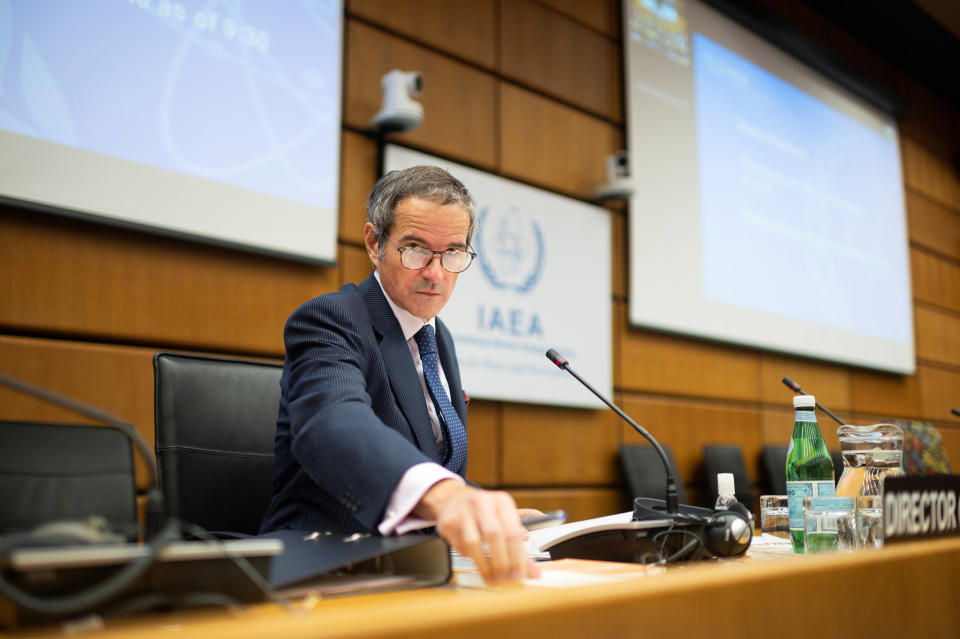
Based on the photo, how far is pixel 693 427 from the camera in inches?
165

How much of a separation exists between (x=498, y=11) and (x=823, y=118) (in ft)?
9.39

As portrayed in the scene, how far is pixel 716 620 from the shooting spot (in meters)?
0.70

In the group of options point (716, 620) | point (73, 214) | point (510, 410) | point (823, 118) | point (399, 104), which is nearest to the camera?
point (716, 620)

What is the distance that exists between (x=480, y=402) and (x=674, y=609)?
8.56ft

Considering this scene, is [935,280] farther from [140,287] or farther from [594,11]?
[140,287]

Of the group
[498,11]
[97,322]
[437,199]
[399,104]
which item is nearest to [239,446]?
[437,199]

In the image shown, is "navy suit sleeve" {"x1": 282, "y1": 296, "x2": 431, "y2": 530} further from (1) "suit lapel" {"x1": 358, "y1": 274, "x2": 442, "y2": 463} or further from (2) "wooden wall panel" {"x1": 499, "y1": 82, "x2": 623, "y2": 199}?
(2) "wooden wall panel" {"x1": 499, "y1": 82, "x2": 623, "y2": 199}

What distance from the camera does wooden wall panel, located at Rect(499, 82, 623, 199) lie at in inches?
140

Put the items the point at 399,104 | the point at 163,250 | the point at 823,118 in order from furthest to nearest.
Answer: the point at 823,118 < the point at 399,104 < the point at 163,250

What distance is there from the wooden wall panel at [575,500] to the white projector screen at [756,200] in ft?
2.80

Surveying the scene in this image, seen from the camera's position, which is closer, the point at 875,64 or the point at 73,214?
the point at 73,214

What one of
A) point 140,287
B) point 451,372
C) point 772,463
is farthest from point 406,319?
point 772,463

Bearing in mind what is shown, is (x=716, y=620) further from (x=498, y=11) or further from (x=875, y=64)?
(x=875, y=64)

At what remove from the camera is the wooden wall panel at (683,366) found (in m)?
3.89
